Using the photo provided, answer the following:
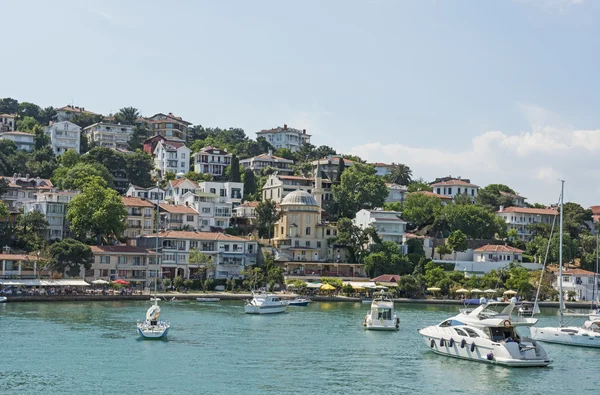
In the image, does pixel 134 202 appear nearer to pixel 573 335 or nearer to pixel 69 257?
pixel 69 257

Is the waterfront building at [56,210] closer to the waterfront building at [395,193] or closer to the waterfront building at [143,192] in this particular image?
the waterfront building at [143,192]

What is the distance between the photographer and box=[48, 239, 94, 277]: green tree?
3521 inches

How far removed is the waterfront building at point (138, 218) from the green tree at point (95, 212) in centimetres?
751

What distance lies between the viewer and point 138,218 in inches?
4277

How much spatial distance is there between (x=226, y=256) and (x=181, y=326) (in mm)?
41969

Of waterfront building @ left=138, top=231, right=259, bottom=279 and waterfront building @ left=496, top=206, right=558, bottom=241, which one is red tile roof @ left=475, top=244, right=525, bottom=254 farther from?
waterfront building @ left=138, top=231, right=259, bottom=279

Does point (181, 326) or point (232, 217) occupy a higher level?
point (232, 217)

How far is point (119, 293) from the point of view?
8975cm

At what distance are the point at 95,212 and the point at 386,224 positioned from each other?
1513 inches

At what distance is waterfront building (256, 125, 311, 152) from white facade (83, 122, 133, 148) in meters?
31.5

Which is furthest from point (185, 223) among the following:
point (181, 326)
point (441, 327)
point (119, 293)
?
point (441, 327)

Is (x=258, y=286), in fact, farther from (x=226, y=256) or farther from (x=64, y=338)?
(x=64, y=338)

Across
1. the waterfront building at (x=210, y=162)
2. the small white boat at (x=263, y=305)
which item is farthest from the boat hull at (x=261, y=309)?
the waterfront building at (x=210, y=162)

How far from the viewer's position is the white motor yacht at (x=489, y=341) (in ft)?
153
